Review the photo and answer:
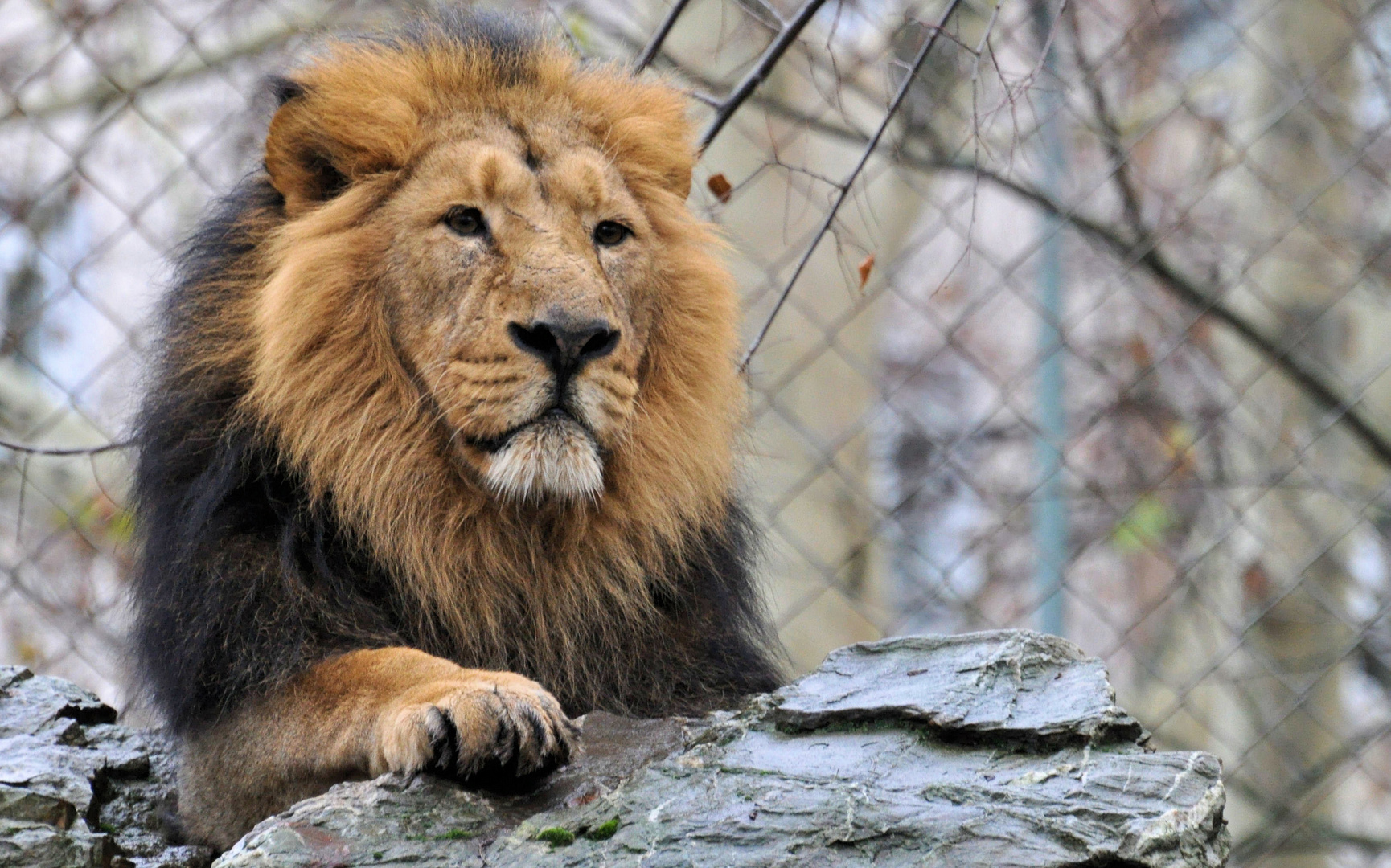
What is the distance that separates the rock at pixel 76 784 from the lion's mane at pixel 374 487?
0.60ft

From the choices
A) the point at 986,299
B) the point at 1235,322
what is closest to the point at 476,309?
the point at 986,299

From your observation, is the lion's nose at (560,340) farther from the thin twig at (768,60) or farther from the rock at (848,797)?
the thin twig at (768,60)

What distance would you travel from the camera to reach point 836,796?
1.71 m

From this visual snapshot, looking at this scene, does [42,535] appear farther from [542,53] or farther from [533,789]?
[533,789]

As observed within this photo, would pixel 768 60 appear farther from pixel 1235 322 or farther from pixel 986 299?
pixel 1235 322

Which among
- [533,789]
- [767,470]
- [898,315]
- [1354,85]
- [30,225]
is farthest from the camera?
[898,315]

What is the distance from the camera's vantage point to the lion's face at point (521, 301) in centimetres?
208

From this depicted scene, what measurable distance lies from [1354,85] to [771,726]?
3.91 metres

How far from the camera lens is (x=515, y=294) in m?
2.11

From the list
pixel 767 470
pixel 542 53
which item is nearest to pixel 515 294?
pixel 542 53

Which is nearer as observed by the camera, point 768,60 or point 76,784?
point 76,784

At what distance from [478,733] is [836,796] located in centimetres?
40

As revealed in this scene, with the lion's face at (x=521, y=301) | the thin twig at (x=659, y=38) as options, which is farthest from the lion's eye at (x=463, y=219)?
the thin twig at (x=659, y=38)

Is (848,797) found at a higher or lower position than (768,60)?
lower
